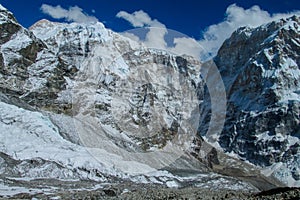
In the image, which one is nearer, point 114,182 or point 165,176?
point 114,182

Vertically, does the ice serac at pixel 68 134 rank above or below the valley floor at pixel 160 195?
above

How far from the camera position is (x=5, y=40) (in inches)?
7431

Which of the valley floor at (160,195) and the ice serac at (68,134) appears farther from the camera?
the ice serac at (68,134)

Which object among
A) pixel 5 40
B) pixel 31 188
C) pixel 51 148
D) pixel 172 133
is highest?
pixel 5 40

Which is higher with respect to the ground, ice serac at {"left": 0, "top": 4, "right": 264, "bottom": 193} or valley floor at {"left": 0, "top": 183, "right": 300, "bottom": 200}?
ice serac at {"left": 0, "top": 4, "right": 264, "bottom": 193}

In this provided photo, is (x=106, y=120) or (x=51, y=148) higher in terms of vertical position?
(x=106, y=120)

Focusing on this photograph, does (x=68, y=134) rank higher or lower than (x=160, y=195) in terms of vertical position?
higher

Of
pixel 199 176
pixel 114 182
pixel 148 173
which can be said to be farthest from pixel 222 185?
pixel 114 182

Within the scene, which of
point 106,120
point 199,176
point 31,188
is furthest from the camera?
point 106,120

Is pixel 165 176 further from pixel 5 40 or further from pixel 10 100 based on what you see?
pixel 5 40

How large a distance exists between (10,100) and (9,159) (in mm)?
43995

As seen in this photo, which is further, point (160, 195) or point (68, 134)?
point (68, 134)

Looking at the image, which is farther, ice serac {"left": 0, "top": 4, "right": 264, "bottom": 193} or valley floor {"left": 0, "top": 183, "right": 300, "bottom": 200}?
ice serac {"left": 0, "top": 4, "right": 264, "bottom": 193}

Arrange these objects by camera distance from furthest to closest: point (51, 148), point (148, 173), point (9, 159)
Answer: point (148, 173), point (51, 148), point (9, 159)
